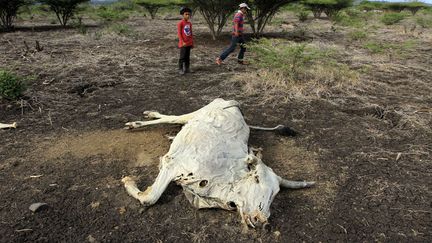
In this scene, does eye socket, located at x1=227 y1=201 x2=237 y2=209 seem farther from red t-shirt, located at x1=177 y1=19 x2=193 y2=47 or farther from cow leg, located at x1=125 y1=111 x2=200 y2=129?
red t-shirt, located at x1=177 y1=19 x2=193 y2=47

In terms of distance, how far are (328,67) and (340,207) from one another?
4.40 m

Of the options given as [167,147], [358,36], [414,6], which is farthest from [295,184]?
[414,6]

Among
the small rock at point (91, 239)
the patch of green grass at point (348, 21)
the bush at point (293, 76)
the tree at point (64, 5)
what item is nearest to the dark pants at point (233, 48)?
the bush at point (293, 76)

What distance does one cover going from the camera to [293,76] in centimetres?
644

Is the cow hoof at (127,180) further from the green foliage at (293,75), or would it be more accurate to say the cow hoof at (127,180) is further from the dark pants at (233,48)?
the dark pants at (233,48)

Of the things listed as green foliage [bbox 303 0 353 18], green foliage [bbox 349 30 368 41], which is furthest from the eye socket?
green foliage [bbox 303 0 353 18]

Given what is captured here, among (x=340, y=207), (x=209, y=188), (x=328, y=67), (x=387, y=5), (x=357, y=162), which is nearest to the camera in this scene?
(x=209, y=188)

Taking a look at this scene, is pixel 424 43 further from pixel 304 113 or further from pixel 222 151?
pixel 222 151

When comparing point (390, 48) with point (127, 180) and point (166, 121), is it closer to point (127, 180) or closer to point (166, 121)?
point (166, 121)

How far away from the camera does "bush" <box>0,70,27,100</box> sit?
16.9 feet

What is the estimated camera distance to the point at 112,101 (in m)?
5.61

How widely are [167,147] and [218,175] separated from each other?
1.31 m

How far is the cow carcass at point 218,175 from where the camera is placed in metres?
2.68

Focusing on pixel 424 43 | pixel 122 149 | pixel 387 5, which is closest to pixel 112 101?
pixel 122 149
